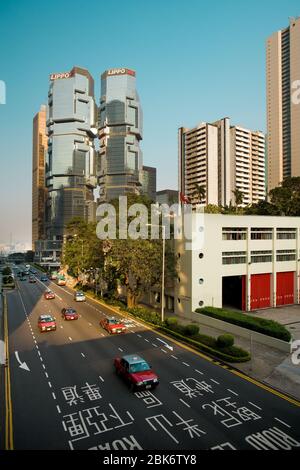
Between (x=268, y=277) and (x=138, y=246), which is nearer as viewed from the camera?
(x=138, y=246)

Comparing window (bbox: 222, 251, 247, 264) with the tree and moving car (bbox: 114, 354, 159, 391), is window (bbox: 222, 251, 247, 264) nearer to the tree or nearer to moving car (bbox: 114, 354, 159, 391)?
moving car (bbox: 114, 354, 159, 391)

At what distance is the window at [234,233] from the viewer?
4446cm

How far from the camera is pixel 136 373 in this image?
20.9 meters

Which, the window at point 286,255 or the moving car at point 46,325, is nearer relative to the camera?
the moving car at point 46,325

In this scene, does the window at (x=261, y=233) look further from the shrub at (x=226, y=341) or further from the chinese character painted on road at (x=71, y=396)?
the chinese character painted on road at (x=71, y=396)

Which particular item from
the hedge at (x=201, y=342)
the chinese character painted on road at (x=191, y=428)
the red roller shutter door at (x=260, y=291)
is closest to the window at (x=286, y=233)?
the red roller shutter door at (x=260, y=291)

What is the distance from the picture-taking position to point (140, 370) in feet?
69.8

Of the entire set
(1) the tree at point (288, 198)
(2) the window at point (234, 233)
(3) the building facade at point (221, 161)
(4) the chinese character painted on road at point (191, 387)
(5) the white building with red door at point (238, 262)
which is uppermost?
(3) the building facade at point (221, 161)
